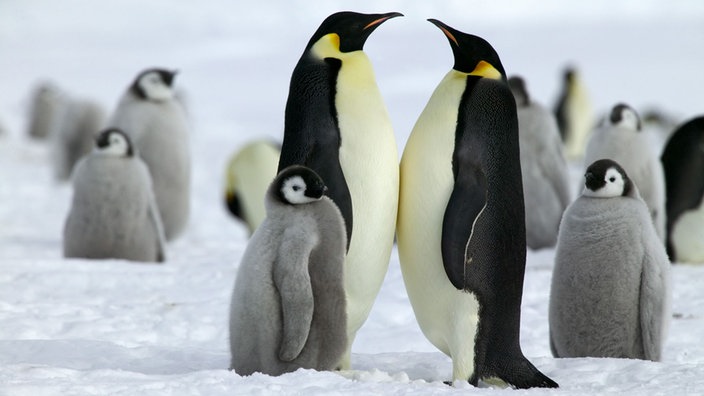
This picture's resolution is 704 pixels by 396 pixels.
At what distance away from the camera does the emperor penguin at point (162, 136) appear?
374 inches

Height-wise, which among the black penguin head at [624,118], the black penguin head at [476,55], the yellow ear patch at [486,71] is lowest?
the black penguin head at [624,118]

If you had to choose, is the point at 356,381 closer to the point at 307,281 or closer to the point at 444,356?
the point at 307,281

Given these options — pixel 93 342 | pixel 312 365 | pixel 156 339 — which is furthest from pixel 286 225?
pixel 156 339

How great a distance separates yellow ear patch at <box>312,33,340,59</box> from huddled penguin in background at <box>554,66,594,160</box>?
16.8m

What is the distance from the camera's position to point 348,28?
450cm

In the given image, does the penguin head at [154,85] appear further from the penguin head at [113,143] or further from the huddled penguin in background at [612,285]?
the huddled penguin in background at [612,285]

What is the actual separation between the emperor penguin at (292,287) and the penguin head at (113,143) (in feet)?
12.6

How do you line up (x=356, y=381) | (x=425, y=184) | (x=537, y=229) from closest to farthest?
1. (x=356, y=381)
2. (x=425, y=184)
3. (x=537, y=229)

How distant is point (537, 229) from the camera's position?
28.9ft

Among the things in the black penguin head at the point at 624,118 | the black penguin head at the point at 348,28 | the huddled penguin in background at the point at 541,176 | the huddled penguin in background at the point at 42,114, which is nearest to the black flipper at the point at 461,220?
the black penguin head at the point at 348,28

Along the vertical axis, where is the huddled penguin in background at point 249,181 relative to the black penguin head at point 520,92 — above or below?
below

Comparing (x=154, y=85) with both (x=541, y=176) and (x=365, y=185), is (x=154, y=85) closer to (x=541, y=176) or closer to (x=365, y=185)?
(x=541, y=176)

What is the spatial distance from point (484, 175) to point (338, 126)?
64 centimetres

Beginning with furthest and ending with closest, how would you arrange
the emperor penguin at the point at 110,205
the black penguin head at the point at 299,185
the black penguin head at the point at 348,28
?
the emperor penguin at the point at 110,205
the black penguin head at the point at 348,28
the black penguin head at the point at 299,185
